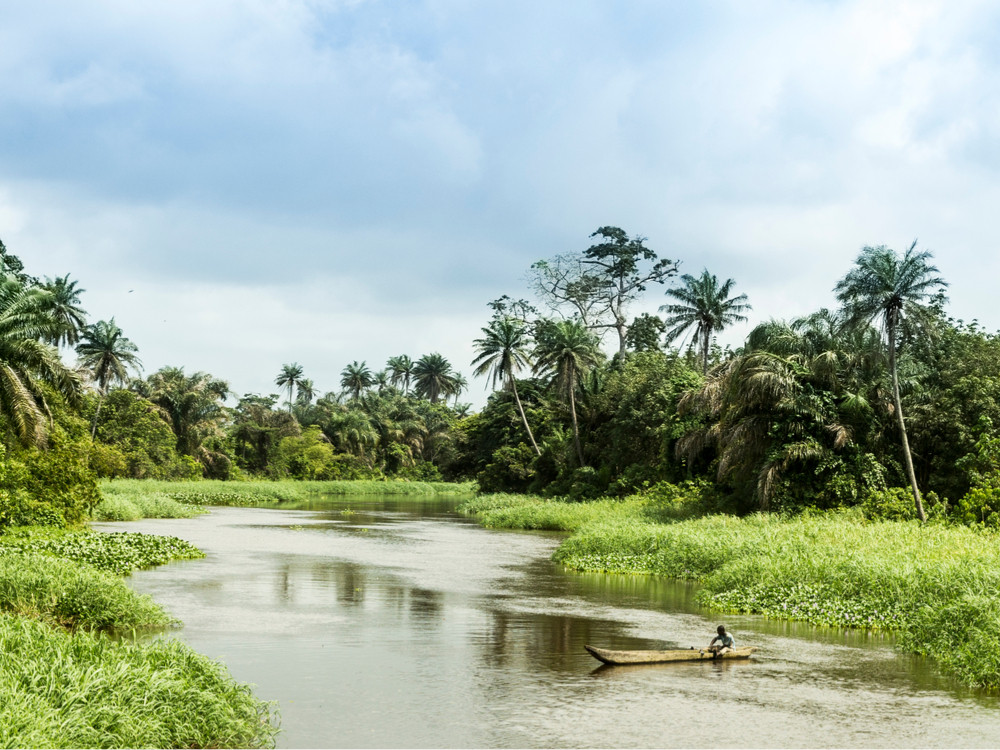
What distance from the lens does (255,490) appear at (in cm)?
7200

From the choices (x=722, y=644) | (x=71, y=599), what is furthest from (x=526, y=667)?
(x=71, y=599)

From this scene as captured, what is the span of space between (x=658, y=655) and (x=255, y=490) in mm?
60740

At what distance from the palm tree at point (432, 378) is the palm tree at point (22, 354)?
94.8 meters

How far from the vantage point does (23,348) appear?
33.6 m

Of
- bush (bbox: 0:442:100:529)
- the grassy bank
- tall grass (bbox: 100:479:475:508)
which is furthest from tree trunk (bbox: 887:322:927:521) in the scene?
tall grass (bbox: 100:479:475:508)

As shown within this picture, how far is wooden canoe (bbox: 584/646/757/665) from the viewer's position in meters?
14.9

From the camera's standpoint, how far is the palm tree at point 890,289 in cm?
3309

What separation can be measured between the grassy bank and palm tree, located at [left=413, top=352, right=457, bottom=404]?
3012 cm

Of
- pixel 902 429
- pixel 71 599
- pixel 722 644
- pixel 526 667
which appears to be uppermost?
pixel 902 429

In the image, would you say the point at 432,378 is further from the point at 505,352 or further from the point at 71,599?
the point at 71,599

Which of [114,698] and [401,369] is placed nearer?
[114,698]

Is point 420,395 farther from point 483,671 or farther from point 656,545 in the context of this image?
point 483,671

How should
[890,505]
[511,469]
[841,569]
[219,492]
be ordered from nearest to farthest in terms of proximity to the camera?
[841,569] → [890,505] → [219,492] → [511,469]

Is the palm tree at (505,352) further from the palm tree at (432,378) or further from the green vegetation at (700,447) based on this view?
the palm tree at (432,378)
